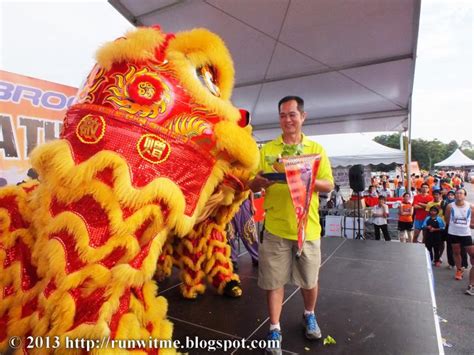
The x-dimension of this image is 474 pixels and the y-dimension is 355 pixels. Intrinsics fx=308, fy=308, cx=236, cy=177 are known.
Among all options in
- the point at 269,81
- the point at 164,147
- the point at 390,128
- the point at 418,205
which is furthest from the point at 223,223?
the point at 390,128

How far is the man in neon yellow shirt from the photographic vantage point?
1.62 metres

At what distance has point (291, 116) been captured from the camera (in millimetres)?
1659

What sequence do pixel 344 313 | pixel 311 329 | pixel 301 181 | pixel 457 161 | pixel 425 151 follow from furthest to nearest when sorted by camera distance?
pixel 425 151, pixel 457 161, pixel 344 313, pixel 311 329, pixel 301 181

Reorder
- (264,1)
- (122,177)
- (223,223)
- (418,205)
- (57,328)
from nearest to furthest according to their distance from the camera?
(57,328), (122,177), (223,223), (264,1), (418,205)

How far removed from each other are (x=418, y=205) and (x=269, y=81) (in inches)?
138

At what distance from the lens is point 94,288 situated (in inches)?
38.9

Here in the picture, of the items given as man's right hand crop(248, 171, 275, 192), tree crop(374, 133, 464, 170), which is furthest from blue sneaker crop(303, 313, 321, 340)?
tree crop(374, 133, 464, 170)

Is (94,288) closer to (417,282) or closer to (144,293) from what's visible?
(144,293)

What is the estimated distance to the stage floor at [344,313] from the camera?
1669 millimetres

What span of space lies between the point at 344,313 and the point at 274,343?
703 mm

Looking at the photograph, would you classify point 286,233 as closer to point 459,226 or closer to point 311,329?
point 311,329

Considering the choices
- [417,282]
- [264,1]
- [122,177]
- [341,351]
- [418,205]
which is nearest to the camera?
[122,177]

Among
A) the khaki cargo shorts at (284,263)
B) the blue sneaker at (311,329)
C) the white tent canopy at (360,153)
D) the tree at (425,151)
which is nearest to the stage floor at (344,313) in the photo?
the blue sneaker at (311,329)

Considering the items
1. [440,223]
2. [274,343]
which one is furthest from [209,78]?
[440,223]
